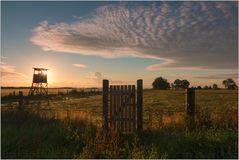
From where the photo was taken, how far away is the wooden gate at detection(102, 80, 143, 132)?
1110 centimetres

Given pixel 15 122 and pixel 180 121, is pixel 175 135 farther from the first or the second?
pixel 15 122

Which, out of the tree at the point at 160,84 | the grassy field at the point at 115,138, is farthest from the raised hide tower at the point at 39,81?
the tree at the point at 160,84

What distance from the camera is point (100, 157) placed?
777cm

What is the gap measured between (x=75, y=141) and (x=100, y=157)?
5.83 ft

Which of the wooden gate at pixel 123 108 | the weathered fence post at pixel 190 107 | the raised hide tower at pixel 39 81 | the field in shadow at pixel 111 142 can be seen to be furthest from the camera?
the raised hide tower at pixel 39 81

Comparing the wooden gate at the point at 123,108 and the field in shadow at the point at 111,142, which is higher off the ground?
the wooden gate at the point at 123,108

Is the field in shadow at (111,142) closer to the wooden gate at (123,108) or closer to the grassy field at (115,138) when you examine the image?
the grassy field at (115,138)

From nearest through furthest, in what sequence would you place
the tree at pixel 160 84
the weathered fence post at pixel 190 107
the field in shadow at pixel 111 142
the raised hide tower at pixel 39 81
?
the field in shadow at pixel 111 142 < the weathered fence post at pixel 190 107 < the raised hide tower at pixel 39 81 < the tree at pixel 160 84

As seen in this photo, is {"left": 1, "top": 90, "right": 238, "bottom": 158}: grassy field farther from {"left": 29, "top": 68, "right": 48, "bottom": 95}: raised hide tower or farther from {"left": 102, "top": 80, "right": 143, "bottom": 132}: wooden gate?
{"left": 29, "top": 68, "right": 48, "bottom": 95}: raised hide tower

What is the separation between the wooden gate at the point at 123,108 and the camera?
11.1 meters

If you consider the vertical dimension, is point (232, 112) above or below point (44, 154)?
above

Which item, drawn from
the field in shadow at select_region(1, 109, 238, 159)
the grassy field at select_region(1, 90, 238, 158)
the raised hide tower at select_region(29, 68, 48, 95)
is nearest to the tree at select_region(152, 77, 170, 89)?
the raised hide tower at select_region(29, 68, 48, 95)

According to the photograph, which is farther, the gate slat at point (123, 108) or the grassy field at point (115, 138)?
the gate slat at point (123, 108)

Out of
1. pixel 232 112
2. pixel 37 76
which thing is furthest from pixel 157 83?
pixel 232 112
